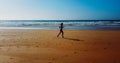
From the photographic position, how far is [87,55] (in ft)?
42.9

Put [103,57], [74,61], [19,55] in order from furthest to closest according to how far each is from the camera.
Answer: [19,55] < [103,57] < [74,61]

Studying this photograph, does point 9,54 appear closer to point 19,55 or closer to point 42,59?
point 19,55

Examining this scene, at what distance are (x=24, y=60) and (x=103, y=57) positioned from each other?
4.14 meters

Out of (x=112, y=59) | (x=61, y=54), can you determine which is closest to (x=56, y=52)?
(x=61, y=54)

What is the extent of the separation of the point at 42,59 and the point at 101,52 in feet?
12.7

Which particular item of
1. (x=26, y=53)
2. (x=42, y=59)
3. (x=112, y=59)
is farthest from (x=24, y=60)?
(x=112, y=59)

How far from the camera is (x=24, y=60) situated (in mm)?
11859

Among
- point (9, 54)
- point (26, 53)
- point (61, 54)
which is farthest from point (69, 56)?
point (9, 54)

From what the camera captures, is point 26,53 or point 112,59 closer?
point 112,59

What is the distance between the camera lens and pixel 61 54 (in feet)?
44.1

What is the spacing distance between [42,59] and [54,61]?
2.60ft

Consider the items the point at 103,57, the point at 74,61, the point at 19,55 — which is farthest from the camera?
the point at 19,55

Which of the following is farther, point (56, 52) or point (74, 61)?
point (56, 52)

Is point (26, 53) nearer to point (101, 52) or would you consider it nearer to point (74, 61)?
point (74, 61)
